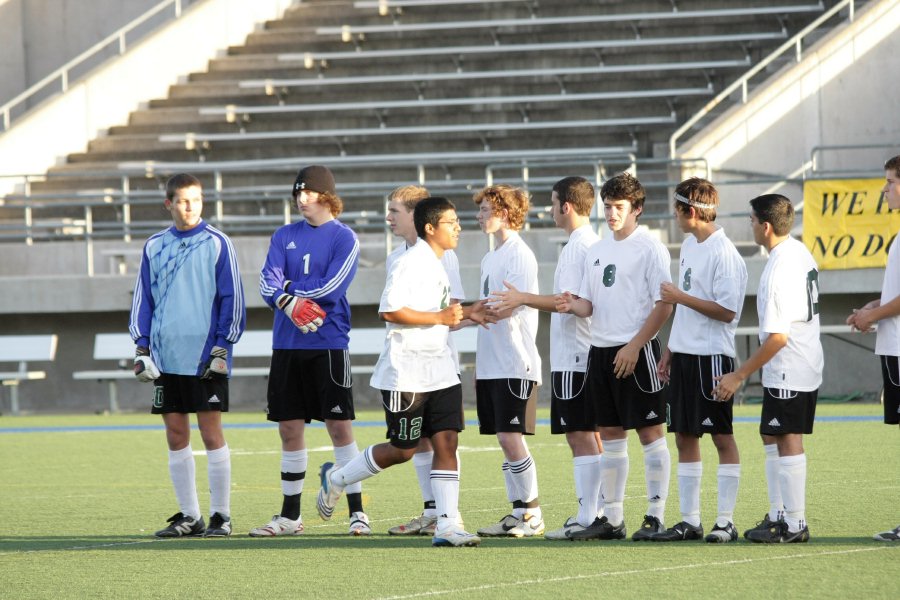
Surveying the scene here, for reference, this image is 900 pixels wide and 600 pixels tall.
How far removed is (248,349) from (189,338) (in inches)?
389

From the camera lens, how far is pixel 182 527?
7637 millimetres

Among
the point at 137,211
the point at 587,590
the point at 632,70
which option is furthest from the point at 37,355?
the point at 587,590

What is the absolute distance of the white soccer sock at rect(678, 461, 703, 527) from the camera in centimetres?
700

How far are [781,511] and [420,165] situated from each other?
40.6 ft

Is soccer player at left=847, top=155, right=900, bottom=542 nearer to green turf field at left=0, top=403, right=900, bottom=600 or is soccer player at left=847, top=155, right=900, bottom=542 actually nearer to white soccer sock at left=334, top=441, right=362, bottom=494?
green turf field at left=0, top=403, right=900, bottom=600

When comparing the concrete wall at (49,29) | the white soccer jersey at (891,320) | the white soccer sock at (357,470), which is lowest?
the white soccer sock at (357,470)

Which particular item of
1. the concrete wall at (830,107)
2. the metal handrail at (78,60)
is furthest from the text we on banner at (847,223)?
the metal handrail at (78,60)

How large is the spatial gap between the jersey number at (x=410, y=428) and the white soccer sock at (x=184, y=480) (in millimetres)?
1398

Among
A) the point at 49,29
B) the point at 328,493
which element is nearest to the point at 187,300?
the point at 328,493

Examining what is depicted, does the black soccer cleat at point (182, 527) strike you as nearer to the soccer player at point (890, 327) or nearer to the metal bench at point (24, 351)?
the soccer player at point (890, 327)

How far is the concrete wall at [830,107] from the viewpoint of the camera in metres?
19.8

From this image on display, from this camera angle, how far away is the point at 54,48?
27.8m

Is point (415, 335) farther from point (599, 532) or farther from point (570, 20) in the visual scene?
point (570, 20)

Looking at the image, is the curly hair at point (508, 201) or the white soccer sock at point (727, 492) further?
the curly hair at point (508, 201)
